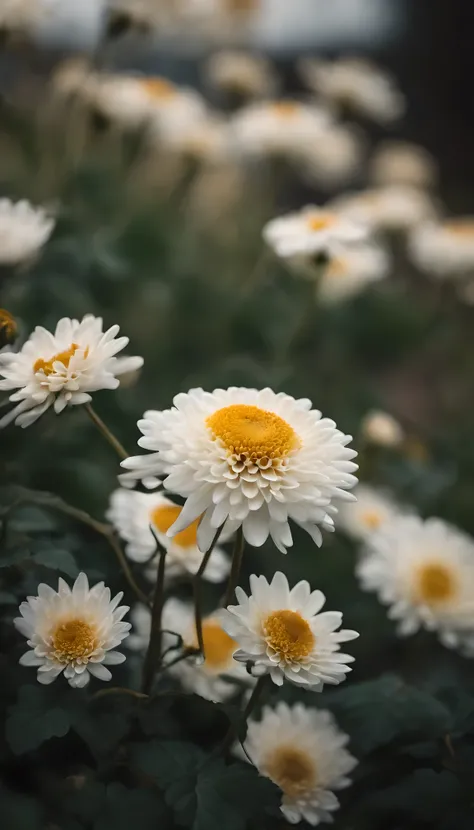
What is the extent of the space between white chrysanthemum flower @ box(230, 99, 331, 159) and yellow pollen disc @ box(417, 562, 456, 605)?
0.69 meters

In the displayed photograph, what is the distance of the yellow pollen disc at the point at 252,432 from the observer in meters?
0.49

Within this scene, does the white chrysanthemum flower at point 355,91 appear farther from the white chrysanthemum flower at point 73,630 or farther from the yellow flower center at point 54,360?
the white chrysanthemum flower at point 73,630

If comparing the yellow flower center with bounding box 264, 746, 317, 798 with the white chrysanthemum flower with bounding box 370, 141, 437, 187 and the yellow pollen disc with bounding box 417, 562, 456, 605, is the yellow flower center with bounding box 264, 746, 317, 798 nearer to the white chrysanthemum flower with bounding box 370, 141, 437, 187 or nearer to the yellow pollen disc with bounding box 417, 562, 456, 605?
the yellow pollen disc with bounding box 417, 562, 456, 605

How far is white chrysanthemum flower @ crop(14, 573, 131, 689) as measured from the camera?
49 centimetres

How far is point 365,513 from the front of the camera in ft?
2.92

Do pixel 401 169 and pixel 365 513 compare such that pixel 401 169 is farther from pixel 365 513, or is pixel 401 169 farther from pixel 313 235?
pixel 365 513

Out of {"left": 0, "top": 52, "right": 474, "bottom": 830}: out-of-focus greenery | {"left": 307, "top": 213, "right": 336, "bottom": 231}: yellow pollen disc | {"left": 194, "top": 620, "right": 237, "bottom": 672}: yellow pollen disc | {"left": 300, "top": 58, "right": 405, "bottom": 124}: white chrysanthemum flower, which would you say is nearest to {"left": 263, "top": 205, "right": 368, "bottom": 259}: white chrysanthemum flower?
{"left": 307, "top": 213, "right": 336, "bottom": 231}: yellow pollen disc

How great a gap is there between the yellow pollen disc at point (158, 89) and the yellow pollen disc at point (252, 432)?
0.84 metres

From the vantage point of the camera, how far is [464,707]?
1.97 ft

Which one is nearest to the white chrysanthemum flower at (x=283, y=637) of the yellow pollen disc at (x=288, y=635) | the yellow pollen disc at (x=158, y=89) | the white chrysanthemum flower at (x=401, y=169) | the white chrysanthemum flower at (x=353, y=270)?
the yellow pollen disc at (x=288, y=635)

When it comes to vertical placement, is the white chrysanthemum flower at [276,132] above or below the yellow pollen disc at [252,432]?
above

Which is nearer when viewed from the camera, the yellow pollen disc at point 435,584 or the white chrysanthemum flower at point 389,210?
the yellow pollen disc at point 435,584

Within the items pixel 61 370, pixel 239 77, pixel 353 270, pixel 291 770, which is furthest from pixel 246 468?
pixel 239 77

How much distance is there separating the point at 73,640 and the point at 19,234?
1.21ft
